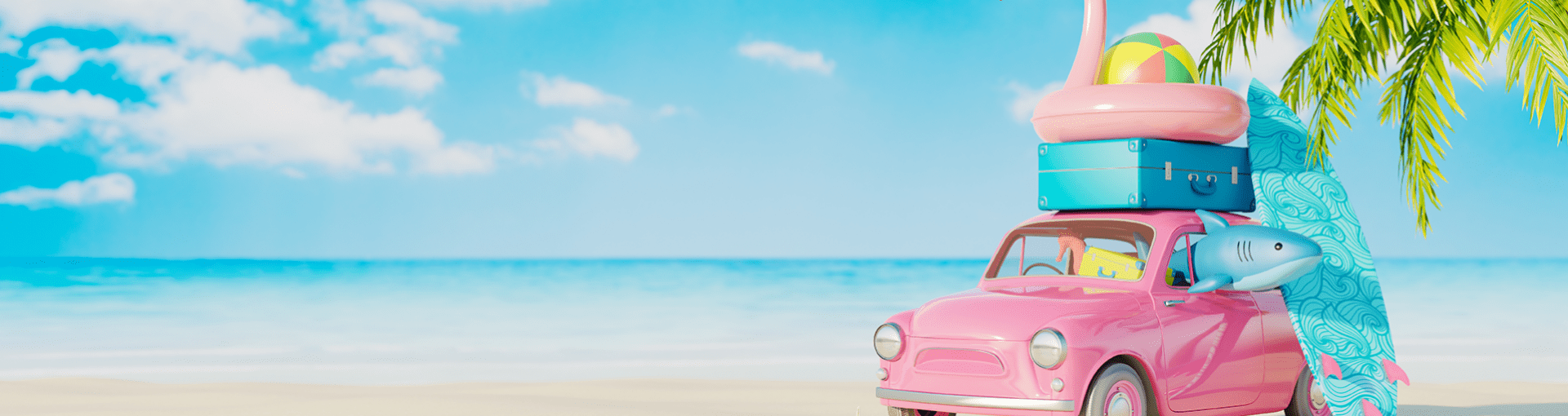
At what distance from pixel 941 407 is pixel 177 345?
47.0ft

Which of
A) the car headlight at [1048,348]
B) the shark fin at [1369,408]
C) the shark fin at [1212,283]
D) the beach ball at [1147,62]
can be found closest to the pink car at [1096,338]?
the car headlight at [1048,348]

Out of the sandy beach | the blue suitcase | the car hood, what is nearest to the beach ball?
the blue suitcase

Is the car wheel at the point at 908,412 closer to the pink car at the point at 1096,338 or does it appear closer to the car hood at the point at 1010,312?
the pink car at the point at 1096,338

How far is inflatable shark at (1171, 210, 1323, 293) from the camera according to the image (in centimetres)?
634

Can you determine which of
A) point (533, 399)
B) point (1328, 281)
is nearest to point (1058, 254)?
point (1328, 281)

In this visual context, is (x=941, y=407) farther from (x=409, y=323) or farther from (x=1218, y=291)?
(x=409, y=323)

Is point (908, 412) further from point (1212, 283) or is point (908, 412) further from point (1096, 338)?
point (1212, 283)

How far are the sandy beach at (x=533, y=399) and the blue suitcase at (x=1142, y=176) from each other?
2782mm

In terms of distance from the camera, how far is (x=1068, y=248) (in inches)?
284

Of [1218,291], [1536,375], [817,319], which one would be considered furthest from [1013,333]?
[817,319]

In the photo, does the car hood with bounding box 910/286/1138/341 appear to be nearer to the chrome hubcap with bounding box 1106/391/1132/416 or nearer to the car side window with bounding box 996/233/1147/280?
the chrome hubcap with bounding box 1106/391/1132/416

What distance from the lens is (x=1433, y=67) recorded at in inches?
321

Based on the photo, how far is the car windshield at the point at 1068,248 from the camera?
278 inches

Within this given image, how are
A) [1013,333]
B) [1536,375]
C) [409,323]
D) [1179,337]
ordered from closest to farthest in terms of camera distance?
[1013,333] < [1179,337] < [1536,375] < [409,323]
